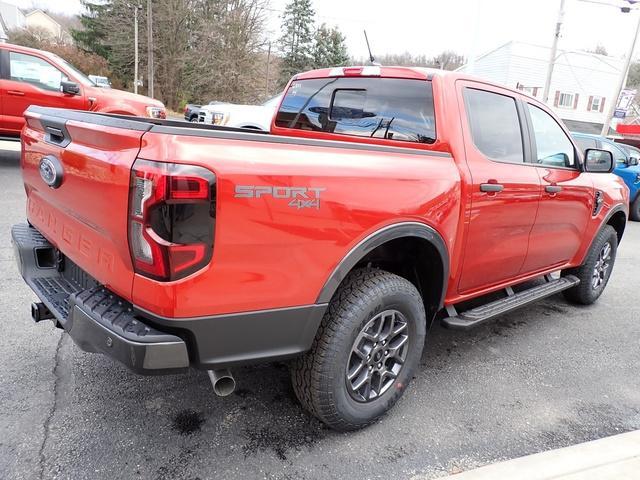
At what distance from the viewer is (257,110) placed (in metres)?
9.19

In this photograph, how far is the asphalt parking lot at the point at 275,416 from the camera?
7.34 ft

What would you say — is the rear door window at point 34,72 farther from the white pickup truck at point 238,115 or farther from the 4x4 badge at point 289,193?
the 4x4 badge at point 289,193

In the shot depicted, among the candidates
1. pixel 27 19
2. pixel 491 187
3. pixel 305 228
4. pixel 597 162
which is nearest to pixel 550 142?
pixel 597 162

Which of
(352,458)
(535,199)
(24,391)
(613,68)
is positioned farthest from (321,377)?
(613,68)

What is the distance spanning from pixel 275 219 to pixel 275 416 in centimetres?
126

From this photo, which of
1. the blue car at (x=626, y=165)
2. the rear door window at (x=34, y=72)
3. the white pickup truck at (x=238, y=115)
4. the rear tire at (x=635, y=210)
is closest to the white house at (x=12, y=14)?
the rear door window at (x=34, y=72)

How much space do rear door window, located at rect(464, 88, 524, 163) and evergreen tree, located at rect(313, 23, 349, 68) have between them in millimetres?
44932

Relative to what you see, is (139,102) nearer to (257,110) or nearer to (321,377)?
(257,110)

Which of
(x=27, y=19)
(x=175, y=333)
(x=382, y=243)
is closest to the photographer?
(x=175, y=333)

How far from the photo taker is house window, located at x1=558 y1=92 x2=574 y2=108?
4122cm

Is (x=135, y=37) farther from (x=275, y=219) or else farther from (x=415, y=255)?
(x=275, y=219)

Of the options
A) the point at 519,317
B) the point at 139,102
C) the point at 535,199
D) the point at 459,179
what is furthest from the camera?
the point at 139,102

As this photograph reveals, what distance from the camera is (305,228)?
2016 millimetres

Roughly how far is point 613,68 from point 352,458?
49840 mm
